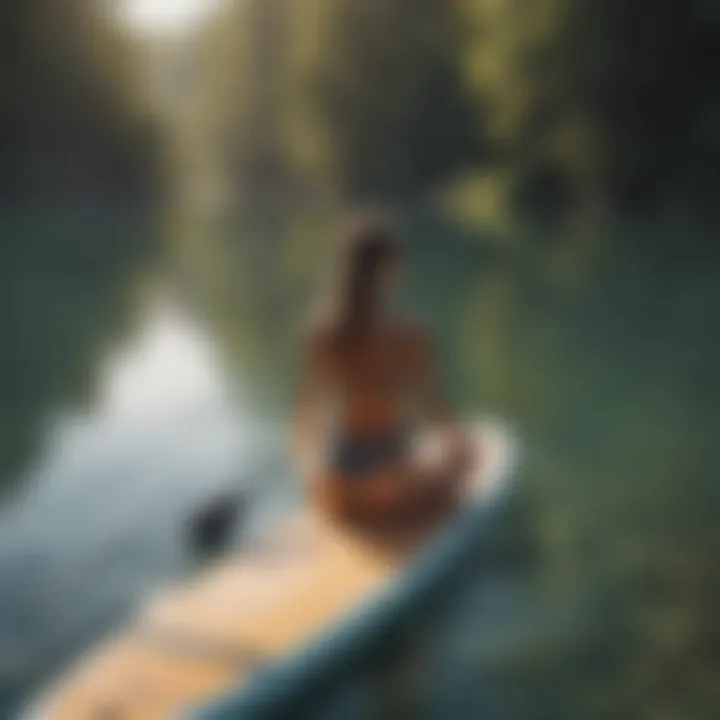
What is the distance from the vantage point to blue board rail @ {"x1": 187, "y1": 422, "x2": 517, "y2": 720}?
134cm

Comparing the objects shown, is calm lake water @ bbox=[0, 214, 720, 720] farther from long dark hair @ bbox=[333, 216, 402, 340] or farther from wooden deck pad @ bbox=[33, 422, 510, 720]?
long dark hair @ bbox=[333, 216, 402, 340]

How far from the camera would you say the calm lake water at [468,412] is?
1707 mm

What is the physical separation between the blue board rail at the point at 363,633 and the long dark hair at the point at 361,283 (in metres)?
0.32

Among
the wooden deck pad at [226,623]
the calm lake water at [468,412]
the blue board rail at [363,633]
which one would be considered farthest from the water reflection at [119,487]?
the blue board rail at [363,633]

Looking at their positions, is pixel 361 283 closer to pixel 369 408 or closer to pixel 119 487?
pixel 369 408

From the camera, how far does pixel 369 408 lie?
5.53 ft

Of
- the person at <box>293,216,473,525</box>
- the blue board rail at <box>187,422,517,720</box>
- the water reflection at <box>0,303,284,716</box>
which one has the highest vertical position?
the water reflection at <box>0,303,284,716</box>

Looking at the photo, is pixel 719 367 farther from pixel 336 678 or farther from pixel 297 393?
pixel 336 678

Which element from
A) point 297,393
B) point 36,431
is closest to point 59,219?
point 36,431

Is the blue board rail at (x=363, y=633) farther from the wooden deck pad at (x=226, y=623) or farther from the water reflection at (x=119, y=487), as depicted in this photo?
the water reflection at (x=119, y=487)

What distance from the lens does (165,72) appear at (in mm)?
→ 2125

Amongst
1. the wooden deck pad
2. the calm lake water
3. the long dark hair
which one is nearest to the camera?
the wooden deck pad

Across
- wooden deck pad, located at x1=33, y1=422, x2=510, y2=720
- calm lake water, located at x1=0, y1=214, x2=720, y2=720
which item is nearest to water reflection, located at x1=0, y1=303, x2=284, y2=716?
calm lake water, located at x1=0, y1=214, x2=720, y2=720

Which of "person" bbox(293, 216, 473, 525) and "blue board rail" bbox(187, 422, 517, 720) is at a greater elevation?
"person" bbox(293, 216, 473, 525)
